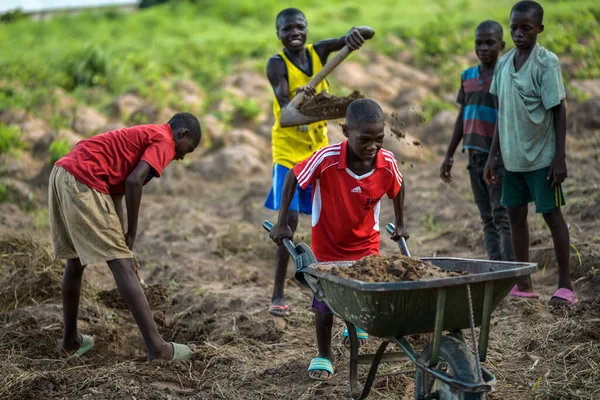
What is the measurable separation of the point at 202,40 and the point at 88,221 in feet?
42.5

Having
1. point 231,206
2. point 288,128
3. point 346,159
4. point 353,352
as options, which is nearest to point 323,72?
point 288,128

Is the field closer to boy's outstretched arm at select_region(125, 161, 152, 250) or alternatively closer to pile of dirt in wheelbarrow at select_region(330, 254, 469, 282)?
pile of dirt in wheelbarrow at select_region(330, 254, 469, 282)

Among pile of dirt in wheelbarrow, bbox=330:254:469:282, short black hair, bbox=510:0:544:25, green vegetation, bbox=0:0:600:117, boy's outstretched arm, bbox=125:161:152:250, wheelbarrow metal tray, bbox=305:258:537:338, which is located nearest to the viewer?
wheelbarrow metal tray, bbox=305:258:537:338

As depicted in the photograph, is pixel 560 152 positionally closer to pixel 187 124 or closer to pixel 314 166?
pixel 314 166

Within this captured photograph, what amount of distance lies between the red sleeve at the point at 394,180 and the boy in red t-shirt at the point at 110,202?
1.21 metres

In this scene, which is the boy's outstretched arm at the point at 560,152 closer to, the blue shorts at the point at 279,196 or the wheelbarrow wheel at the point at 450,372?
the blue shorts at the point at 279,196

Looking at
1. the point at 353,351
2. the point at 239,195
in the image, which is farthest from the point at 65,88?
the point at 353,351

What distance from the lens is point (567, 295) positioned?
4387mm

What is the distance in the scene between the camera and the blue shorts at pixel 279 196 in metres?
4.55

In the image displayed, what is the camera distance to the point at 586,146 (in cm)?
840

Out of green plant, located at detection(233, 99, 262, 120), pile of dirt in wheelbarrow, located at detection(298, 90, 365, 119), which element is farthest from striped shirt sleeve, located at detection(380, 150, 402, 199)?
green plant, located at detection(233, 99, 262, 120)

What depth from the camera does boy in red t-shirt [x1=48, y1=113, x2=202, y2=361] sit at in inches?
151

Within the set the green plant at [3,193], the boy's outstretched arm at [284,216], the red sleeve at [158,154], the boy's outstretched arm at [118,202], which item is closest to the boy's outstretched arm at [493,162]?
the boy's outstretched arm at [284,216]

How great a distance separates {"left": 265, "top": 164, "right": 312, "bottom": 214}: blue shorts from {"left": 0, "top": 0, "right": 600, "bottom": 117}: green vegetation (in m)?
6.33
